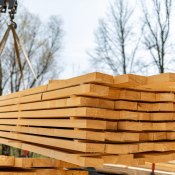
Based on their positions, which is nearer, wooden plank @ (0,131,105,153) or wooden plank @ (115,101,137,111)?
wooden plank @ (0,131,105,153)

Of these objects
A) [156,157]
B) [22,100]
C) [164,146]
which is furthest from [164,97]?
[22,100]

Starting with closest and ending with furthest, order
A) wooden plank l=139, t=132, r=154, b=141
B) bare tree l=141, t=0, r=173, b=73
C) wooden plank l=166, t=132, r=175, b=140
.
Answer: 1. wooden plank l=139, t=132, r=154, b=141
2. wooden plank l=166, t=132, r=175, b=140
3. bare tree l=141, t=0, r=173, b=73

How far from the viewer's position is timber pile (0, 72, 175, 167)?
8.71ft

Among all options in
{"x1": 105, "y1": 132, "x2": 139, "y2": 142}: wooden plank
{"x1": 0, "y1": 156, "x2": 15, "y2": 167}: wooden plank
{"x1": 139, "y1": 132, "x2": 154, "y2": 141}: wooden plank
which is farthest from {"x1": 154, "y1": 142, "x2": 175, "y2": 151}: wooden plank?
{"x1": 0, "y1": 156, "x2": 15, "y2": 167}: wooden plank

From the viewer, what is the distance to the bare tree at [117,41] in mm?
9328

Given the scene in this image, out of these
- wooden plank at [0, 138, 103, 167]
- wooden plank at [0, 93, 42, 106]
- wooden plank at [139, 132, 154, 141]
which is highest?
wooden plank at [0, 93, 42, 106]

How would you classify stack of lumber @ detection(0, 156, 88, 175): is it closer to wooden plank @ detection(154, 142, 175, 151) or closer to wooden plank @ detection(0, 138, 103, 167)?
wooden plank @ detection(0, 138, 103, 167)

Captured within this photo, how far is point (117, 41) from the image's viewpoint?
378 inches

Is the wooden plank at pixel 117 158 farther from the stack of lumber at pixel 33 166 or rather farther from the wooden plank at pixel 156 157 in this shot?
the stack of lumber at pixel 33 166

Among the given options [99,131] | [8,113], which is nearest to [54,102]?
[99,131]

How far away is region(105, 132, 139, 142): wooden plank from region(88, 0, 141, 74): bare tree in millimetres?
6471

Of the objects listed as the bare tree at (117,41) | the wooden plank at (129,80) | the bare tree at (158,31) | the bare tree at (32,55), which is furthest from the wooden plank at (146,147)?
the bare tree at (32,55)

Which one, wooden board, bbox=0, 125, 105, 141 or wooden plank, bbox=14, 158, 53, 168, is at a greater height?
wooden board, bbox=0, 125, 105, 141

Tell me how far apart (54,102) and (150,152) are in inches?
56.9
